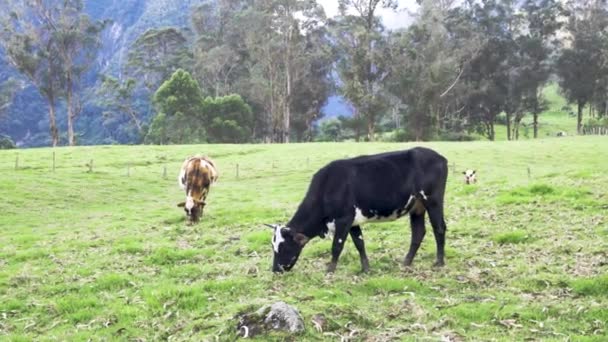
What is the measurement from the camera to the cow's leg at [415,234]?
410 inches

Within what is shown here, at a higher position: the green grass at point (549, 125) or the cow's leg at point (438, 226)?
the green grass at point (549, 125)

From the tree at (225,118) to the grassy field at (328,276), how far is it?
39561 mm

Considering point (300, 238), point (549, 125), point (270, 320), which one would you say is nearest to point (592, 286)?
point (300, 238)

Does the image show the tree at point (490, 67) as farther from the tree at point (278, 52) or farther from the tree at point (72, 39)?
the tree at point (72, 39)

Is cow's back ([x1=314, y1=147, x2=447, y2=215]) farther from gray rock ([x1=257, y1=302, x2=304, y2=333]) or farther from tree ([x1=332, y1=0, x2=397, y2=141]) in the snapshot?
tree ([x1=332, y1=0, x2=397, y2=141])

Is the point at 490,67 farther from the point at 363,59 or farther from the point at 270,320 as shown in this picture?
the point at 270,320

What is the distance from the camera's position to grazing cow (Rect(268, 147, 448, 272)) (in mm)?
9891

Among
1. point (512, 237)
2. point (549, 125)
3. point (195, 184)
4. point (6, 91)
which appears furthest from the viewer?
point (549, 125)

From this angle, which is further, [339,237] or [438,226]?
→ [438,226]

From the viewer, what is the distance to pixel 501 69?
Result: 66875 mm

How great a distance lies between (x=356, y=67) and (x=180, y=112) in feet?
57.5

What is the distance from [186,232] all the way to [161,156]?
2617cm

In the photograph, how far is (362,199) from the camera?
9883 millimetres

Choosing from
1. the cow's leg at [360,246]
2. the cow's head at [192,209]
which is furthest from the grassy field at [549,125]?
the cow's leg at [360,246]
